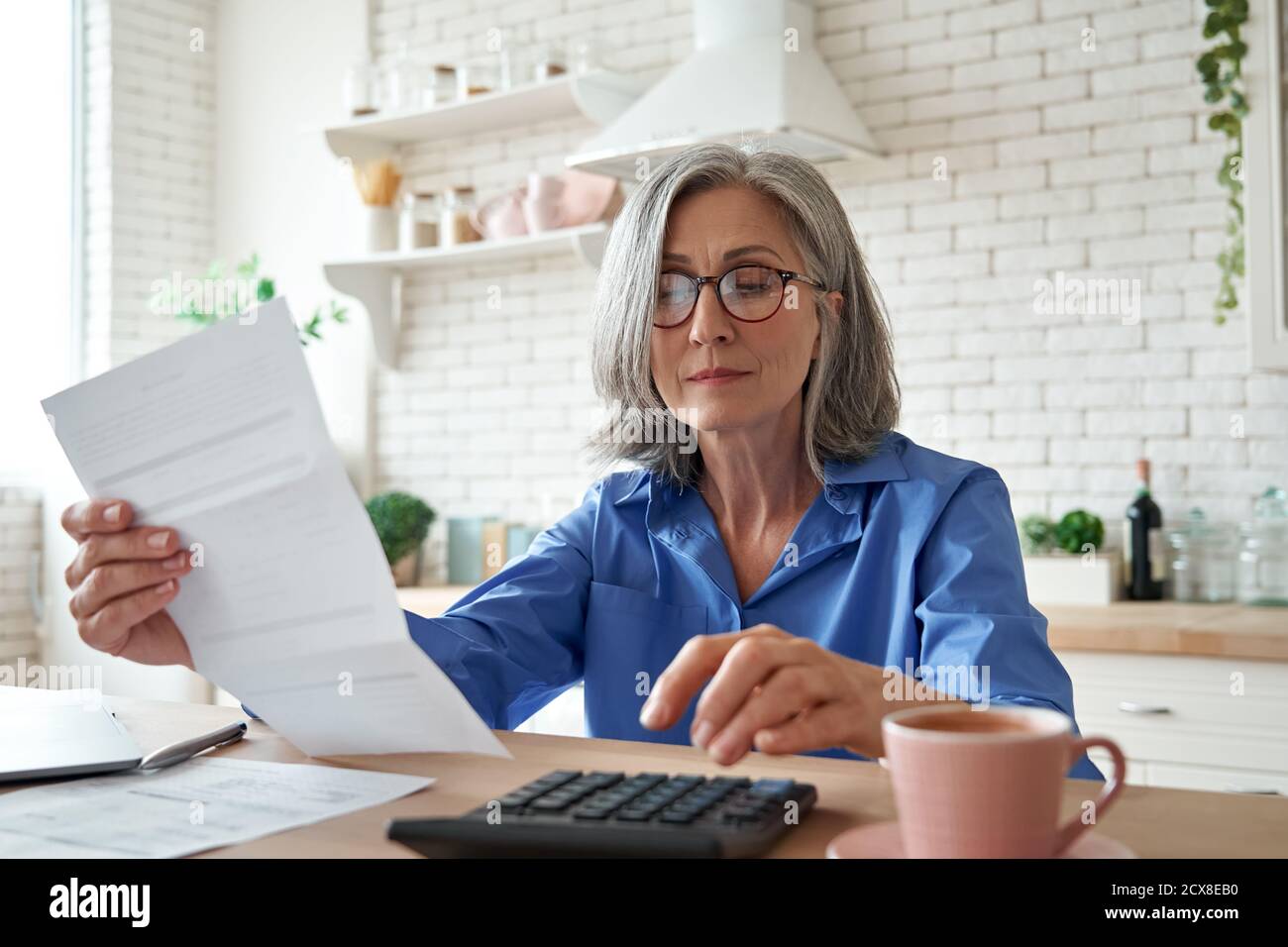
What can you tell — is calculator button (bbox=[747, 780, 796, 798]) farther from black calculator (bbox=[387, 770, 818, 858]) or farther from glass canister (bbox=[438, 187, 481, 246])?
glass canister (bbox=[438, 187, 481, 246])

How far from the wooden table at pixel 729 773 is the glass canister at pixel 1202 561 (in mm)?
2375

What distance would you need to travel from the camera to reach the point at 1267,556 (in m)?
3.04

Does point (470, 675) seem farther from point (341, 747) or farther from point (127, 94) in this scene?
point (127, 94)

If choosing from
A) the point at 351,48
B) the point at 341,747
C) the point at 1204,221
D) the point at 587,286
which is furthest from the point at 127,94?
the point at 341,747

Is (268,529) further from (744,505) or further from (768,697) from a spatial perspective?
(744,505)

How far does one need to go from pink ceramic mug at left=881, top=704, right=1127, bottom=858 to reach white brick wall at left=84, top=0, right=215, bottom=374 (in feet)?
14.7

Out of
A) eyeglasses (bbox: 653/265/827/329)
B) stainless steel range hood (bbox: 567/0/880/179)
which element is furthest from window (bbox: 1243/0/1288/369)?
eyeglasses (bbox: 653/265/827/329)

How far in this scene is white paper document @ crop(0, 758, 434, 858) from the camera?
84cm

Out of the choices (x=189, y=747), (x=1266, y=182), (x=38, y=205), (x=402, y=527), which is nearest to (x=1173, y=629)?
(x=1266, y=182)

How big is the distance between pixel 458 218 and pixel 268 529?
11.0 ft

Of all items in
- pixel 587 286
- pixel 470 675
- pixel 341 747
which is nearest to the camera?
pixel 341 747

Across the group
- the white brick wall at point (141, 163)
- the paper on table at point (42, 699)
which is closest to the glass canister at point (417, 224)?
the white brick wall at point (141, 163)
